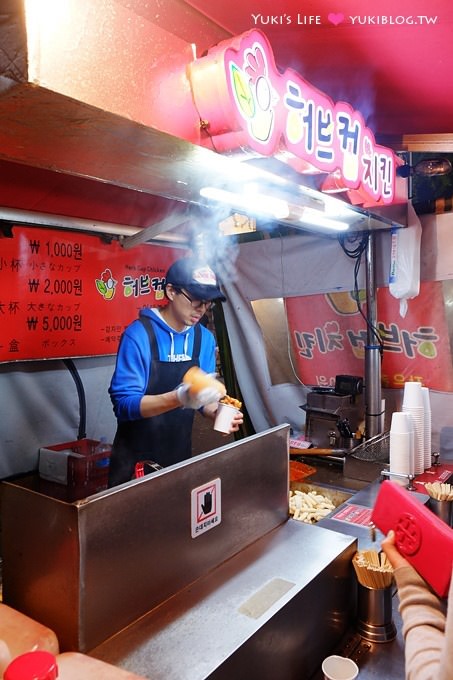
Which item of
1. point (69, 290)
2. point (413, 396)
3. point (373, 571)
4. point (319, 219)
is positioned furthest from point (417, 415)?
point (69, 290)

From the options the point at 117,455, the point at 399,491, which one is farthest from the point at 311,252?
the point at 399,491

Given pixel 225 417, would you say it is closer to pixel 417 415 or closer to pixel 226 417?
pixel 226 417

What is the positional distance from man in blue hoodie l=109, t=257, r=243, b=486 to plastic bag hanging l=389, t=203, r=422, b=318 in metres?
1.25

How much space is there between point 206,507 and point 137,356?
4.59 ft

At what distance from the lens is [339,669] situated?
4.06ft

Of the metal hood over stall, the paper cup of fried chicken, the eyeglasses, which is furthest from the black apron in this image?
the metal hood over stall

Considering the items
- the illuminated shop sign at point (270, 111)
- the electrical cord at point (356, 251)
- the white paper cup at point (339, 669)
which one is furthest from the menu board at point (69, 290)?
the white paper cup at point (339, 669)

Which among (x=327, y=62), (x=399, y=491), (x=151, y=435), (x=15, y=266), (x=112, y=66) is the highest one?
(x=327, y=62)

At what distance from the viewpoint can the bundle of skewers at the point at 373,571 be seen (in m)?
1.52

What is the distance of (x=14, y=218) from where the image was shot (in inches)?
118

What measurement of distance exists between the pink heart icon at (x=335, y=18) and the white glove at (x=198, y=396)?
1597 millimetres

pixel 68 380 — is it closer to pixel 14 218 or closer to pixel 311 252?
pixel 14 218

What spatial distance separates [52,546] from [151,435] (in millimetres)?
1825

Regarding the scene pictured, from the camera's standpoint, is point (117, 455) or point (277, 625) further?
point (117, 455)
